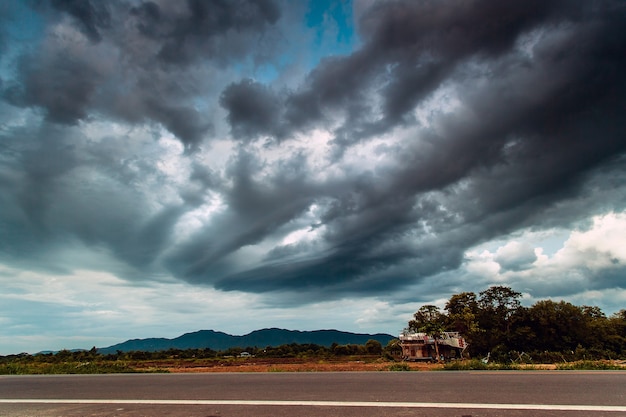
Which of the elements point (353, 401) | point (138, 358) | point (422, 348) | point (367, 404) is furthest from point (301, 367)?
point (138, 358)

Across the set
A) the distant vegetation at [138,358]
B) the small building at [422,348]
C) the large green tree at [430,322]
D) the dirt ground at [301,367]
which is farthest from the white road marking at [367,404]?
the small building at [422,348]

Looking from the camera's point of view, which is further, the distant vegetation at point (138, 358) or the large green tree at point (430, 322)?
the large green tree at point (430, 322)

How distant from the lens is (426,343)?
85.6 meters

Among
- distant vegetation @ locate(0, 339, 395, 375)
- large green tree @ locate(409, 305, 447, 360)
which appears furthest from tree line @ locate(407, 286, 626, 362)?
distant vegetation @ locate(0, 339, 395, 375)

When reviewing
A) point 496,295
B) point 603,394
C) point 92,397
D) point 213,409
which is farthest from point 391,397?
point 496,295

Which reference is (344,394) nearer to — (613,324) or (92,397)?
(92,397)

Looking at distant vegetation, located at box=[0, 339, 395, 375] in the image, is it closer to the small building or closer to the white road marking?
the small building

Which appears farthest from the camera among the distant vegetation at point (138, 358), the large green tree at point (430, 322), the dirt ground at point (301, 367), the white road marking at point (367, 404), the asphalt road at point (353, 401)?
the large green tree at point (430, 322)

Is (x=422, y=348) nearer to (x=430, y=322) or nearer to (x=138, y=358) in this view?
(x=430, y=322)

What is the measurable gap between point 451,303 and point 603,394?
8700cm

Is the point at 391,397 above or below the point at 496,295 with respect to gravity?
below

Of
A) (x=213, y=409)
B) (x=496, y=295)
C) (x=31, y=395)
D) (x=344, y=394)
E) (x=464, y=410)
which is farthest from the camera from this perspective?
(x=496, y=295)

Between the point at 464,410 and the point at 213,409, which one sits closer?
the point at 464,410

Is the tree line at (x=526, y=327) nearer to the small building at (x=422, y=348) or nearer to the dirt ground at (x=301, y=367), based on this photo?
the small building at (x=422, y=348)
